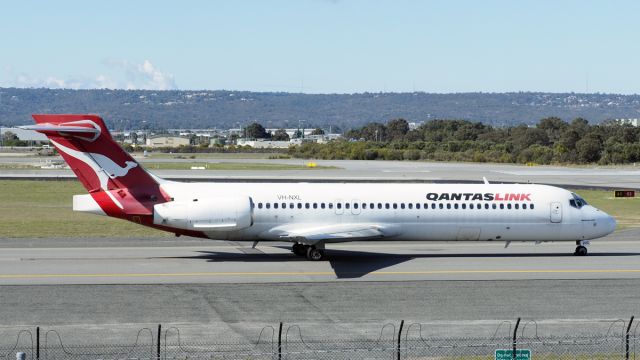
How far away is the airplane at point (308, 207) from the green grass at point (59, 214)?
30.5 feet

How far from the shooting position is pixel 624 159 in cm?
11869

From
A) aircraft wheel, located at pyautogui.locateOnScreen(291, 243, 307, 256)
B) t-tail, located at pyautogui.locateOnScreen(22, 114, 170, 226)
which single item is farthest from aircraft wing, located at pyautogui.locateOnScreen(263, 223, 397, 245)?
t-tail, located at pyautogui.locateOnScreen(22, 114, 170, 226)

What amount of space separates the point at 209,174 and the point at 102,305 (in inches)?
2309

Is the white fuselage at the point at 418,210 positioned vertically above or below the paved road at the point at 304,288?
above

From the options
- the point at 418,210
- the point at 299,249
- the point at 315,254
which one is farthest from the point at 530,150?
the point at 315,254

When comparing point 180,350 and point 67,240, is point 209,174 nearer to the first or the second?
point 67,240

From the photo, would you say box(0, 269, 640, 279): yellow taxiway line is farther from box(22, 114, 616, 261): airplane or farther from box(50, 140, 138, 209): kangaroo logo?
box(50, 140, 138, 209): kangaroo logo

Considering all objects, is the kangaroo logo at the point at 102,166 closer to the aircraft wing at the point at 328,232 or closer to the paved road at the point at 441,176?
the aircraft wing at the point at 328,232

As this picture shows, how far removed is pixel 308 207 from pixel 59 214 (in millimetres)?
21719

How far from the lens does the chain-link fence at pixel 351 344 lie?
19.3 meters

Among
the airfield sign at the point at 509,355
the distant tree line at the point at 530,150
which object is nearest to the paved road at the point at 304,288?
the airfield sign at the point at 509,355

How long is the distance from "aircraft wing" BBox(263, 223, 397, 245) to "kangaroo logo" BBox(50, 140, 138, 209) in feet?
18.2

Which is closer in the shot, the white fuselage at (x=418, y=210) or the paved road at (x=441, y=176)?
the white fuselage at (x=418, y=210)

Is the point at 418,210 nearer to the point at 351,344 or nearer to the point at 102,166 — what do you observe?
the point at 102,166
